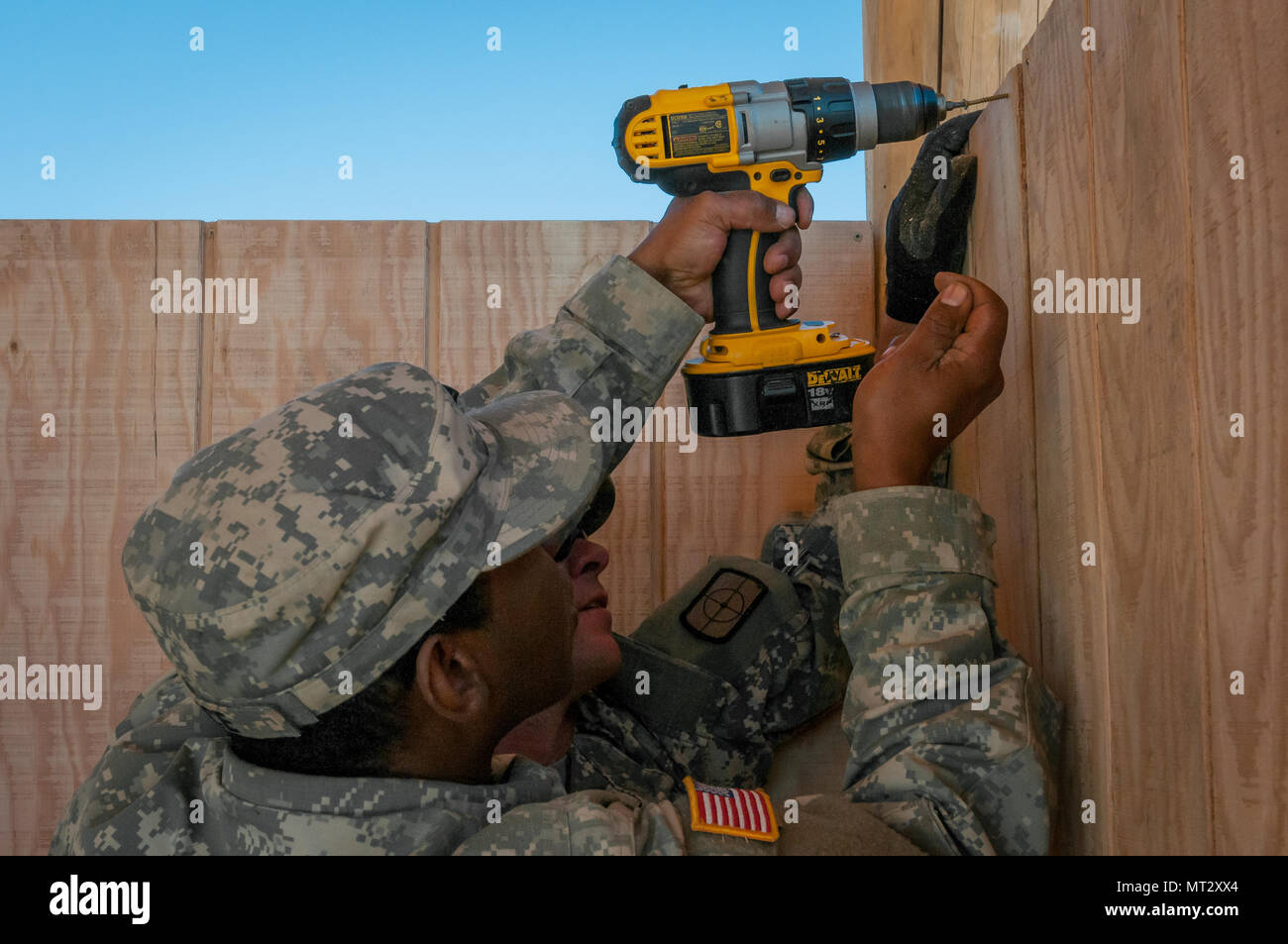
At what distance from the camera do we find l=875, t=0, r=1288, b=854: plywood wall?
72 cm

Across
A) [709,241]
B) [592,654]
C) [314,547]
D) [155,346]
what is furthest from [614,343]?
[155,346]

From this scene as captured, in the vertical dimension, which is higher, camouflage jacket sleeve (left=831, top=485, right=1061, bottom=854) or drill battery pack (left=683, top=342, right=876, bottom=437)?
drill battery pack (left=683, top=342, right=876, bottom=437)

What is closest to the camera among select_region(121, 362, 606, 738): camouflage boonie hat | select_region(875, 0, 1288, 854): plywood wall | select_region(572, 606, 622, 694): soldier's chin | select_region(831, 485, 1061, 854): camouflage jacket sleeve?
select_region(875, 0, 1288, 854): plywood wall

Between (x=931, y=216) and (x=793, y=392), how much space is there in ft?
0.89

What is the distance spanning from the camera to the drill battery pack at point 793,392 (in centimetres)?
145

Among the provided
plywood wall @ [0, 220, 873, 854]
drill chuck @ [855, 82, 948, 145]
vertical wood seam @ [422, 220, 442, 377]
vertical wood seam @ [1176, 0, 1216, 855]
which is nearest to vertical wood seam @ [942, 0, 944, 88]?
plywood wall @ [0, 220, 873, 854]

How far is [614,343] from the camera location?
4.71 feet

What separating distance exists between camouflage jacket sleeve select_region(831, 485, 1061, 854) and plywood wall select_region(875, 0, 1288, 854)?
59 millimetres

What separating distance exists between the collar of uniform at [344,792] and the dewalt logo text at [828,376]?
68 cm
